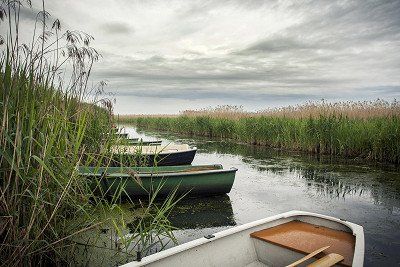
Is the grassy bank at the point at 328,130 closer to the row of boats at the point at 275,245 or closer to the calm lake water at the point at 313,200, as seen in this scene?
the calm lake water at the point at 313,200

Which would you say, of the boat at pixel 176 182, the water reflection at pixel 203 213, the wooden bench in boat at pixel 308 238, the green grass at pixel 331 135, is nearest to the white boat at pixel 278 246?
the wooden bench in boat at pixel 308 238

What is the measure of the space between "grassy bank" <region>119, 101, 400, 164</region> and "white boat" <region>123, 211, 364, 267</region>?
22.7 feet

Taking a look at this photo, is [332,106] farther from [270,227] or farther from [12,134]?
[12,134]

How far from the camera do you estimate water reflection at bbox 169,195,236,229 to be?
4520mm

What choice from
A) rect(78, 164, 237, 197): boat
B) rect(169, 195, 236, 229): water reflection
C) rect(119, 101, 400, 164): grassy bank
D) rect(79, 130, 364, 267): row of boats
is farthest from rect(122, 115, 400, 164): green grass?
rect(79, 130, 364, 267): row of boats

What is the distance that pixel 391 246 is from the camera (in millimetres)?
3795

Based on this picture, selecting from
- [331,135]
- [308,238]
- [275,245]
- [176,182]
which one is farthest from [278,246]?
[331,135]

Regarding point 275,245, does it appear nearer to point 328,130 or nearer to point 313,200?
point 313,200

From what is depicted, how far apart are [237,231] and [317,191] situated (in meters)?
4.11

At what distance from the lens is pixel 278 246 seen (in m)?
2.80

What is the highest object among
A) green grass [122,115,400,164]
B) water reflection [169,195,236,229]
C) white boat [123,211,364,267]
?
green grass [122,115,400,164]

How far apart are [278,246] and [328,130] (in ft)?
29.3

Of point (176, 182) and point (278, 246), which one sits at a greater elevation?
point (176, 182)

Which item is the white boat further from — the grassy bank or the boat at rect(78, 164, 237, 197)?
the grassy bank
